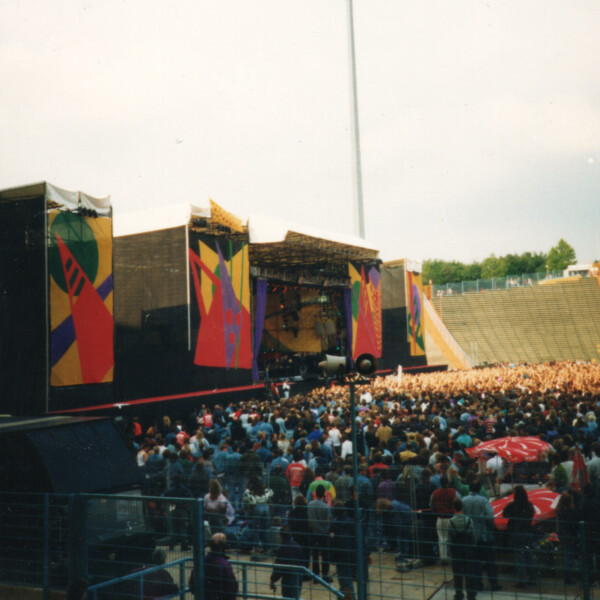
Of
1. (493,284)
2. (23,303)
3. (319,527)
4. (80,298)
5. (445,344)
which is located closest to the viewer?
(319,527)

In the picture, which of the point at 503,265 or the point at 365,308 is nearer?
the point at 365,308

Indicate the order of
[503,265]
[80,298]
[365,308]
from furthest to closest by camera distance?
[503,265], [365,308], [80,298]

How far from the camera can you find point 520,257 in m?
109

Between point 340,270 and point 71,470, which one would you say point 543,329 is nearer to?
point 340,270

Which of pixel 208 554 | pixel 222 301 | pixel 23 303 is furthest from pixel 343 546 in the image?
pixel 222 301

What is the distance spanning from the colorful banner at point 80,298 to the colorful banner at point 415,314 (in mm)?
24354

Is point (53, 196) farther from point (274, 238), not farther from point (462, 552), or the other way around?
point (462, 552)

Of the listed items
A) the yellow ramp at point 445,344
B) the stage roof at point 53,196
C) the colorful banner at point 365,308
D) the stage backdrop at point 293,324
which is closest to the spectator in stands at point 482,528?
the stage roof at point 53,196

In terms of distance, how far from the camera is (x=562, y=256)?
87.2 m

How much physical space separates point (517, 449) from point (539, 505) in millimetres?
1816

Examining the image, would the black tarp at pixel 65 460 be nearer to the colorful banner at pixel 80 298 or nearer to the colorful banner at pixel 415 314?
the colorful banner at pixel 80 298

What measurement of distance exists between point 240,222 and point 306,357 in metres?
12.3

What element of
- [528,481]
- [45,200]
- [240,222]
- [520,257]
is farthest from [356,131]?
[520,257]

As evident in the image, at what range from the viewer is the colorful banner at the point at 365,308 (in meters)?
32.5
